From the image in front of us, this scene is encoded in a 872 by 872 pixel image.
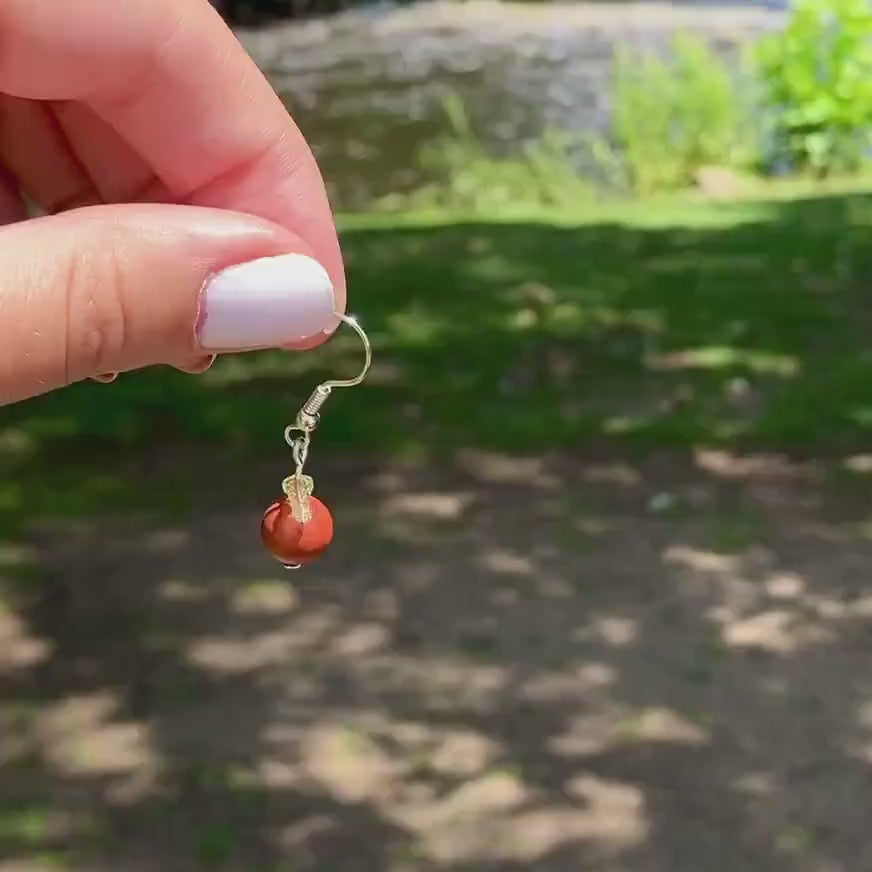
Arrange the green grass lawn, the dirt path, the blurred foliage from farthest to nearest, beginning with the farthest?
1. the blurred foliage
2. the green grass lawn
3. the dirt path

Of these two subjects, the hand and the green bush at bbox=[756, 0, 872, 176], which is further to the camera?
the green bush at bbox=[756, 0, 872, 176]

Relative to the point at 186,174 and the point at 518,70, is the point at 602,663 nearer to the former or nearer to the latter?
the point at 186,174

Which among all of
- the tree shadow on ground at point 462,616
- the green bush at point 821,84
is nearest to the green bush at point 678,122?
the green bush at point 821,84

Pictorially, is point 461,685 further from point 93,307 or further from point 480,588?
point 93,307

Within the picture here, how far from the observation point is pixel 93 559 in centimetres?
399

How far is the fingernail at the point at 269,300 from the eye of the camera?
1.63 meters

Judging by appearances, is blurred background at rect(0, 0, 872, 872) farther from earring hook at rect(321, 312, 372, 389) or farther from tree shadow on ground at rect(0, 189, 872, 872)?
earring hook at rect(321, 312, 372, 389)

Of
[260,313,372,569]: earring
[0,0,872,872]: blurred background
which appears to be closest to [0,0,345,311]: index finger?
[260,313,372,569]: earring

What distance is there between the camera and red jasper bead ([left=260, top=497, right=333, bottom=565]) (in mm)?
1855

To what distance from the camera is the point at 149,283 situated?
164 cm

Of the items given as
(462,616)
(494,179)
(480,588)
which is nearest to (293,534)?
(462,616)

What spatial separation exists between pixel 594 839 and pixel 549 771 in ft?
0.76

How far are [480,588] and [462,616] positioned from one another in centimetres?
16

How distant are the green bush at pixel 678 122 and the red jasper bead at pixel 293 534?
358 inches
